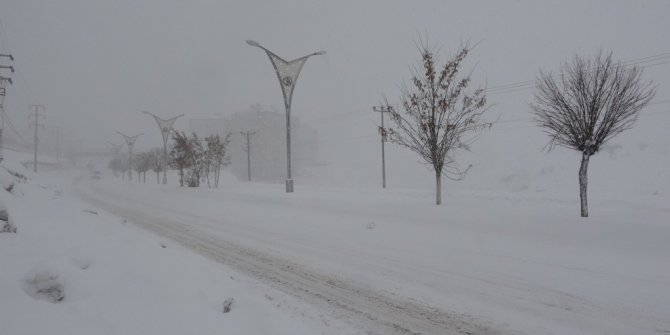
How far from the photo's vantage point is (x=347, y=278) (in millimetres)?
5535

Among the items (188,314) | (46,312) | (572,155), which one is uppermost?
(572,155)

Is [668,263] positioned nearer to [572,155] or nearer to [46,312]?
[46,312]

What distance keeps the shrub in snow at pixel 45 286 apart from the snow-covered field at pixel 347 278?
2cm

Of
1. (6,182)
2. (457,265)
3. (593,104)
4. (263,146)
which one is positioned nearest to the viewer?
(457,265)

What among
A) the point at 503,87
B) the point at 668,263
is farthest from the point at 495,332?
the point at 503,87

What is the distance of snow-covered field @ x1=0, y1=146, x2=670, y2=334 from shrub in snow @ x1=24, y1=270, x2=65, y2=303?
21 millimetres

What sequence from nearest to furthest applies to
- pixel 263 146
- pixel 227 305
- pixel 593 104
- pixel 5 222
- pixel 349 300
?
pixel 227 305, pixel 5 222, pixel 349 300, pixel 593 104, pixel 263 146

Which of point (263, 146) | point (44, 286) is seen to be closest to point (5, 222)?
point (44, 286)

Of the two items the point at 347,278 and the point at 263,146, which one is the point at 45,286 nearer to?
the point at 347,278

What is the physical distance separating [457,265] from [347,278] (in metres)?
2.17

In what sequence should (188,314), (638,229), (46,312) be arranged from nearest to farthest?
(46,312) < (188,314) < (638,229)

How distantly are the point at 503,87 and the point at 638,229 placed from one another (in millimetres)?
86024

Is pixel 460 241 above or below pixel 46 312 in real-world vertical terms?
below

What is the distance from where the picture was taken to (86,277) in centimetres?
365
